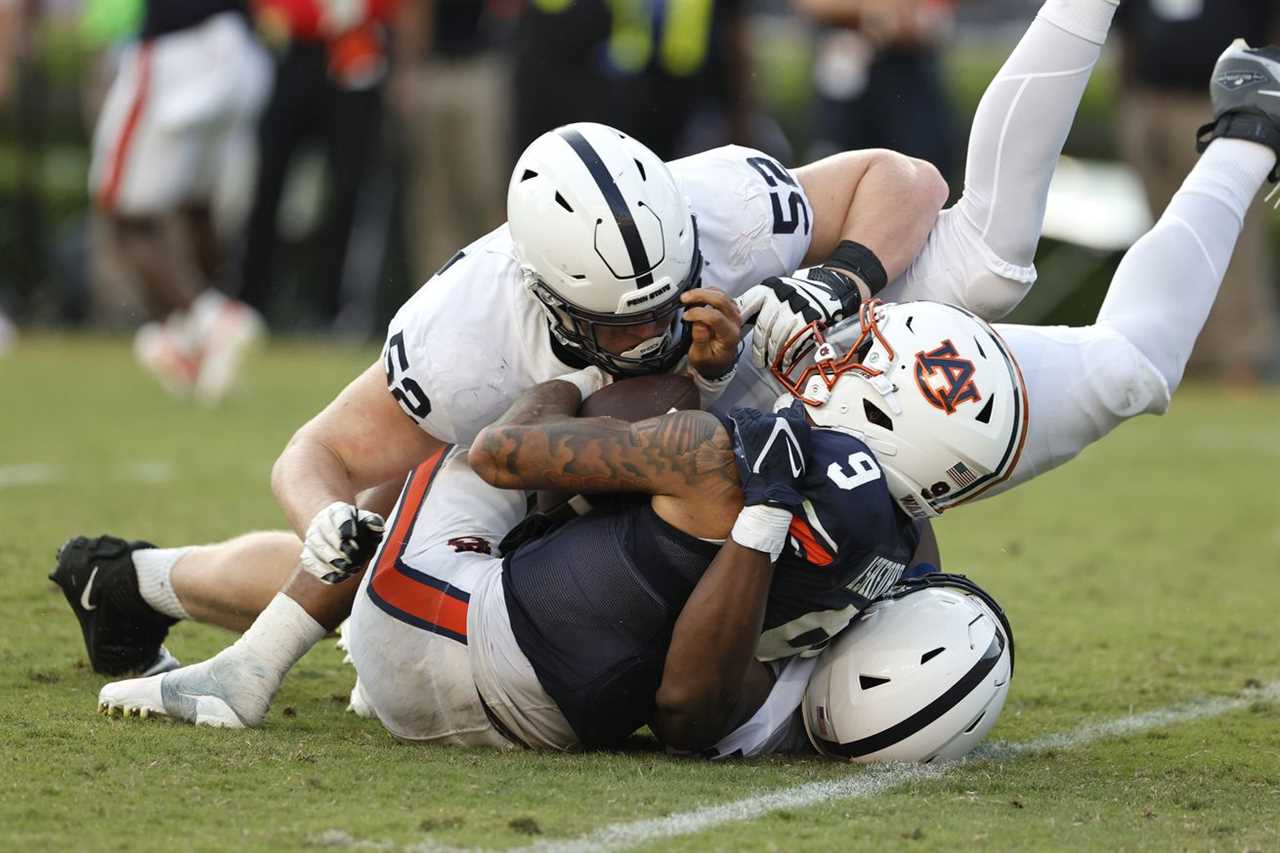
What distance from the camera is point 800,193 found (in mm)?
4027

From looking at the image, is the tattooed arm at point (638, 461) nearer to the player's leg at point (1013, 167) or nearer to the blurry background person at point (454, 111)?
the player's leg at point (1013, 167)

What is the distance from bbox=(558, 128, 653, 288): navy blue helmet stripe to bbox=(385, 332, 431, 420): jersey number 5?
50cm

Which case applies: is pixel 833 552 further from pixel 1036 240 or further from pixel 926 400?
pixel 1036 240

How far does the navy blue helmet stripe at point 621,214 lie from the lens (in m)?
3.49

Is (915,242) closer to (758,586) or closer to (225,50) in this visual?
(758,586)

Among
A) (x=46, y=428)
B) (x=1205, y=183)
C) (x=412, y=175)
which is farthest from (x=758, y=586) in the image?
(x=412, y=175)

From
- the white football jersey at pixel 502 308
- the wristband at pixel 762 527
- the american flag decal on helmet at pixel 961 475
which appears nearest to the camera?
the wristband at pixel 762 527

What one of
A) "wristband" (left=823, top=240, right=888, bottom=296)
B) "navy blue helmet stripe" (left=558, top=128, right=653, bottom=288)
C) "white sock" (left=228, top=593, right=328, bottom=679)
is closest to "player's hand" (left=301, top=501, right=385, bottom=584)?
"white sock" (left=228, top=593, right=328, bottom=679)

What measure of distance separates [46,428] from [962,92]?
7172mm

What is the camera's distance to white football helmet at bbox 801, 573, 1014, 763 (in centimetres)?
341

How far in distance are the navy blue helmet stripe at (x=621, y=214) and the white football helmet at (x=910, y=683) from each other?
0.74 metres

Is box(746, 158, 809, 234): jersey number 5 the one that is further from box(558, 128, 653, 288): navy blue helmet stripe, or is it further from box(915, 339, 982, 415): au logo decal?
box(915, 339, 982, 415): au logo decal

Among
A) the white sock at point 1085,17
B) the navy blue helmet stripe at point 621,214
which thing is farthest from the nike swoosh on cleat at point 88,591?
the white sock at point 1085,17

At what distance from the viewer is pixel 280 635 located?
360 cm
